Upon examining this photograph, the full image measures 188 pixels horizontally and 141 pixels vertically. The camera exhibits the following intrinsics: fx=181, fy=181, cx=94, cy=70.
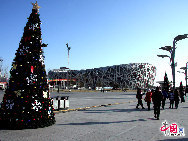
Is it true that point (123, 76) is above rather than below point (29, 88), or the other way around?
above

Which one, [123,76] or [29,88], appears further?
[123,76]

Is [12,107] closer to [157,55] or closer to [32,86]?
[32,86]

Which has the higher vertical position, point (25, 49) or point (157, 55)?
point (157, 55)

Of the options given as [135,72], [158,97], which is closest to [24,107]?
[158,97]

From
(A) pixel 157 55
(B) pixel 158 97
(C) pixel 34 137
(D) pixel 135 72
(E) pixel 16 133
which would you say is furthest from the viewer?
(D) pixel 135 72

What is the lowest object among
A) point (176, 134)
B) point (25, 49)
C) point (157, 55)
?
point (176, 134)

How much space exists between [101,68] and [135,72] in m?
29.9

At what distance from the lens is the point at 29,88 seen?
22.7 feet

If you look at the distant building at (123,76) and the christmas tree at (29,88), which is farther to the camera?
the distant building at (123,76)

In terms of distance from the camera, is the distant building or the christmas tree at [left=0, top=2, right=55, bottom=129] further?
the distant building

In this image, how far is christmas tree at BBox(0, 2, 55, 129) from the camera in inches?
262

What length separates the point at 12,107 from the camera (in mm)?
6668

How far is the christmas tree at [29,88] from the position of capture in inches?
262

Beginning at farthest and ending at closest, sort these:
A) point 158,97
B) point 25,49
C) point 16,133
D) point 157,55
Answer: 1. point 157,55
2. point 158,97
3. point 25,49
4. point 16,133
